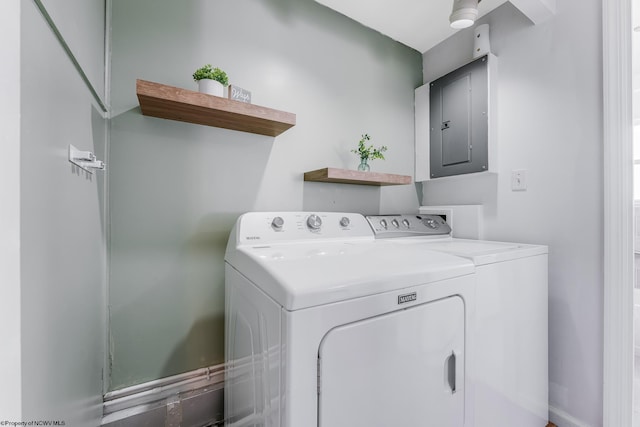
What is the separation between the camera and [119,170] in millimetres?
1224

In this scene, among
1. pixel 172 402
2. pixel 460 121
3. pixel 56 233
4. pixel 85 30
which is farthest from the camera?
pixel 460 121

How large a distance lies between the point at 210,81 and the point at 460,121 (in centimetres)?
155

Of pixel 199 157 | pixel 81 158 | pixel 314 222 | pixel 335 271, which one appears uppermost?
pixel 199 157

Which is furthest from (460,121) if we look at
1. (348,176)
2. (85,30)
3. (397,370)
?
(85,30)

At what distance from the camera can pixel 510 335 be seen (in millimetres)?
1169

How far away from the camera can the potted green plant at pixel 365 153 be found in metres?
1.77

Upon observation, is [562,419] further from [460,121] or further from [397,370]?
[460,121]

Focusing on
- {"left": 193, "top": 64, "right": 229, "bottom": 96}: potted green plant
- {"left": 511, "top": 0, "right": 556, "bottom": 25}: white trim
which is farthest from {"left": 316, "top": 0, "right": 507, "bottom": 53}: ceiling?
{"left": 193, "top": 64, "right": 229, "bottom": 96}: potted green plant

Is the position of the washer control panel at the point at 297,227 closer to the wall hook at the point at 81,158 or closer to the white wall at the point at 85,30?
the wall hook at the point at 81,158

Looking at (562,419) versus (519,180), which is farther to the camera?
(519,180)

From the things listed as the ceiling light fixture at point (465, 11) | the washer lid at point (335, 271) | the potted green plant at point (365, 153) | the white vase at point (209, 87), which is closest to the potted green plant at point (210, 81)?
the white vase at point (209, 87)

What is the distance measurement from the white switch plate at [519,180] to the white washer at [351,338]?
930 millimetres

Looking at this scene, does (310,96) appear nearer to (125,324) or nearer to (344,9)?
(344,9)

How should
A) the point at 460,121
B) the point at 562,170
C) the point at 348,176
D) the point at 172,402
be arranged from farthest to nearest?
1. the point at 460,121
2. the point at 348,176
3. the point at 562,170
4. the point at 172,402
